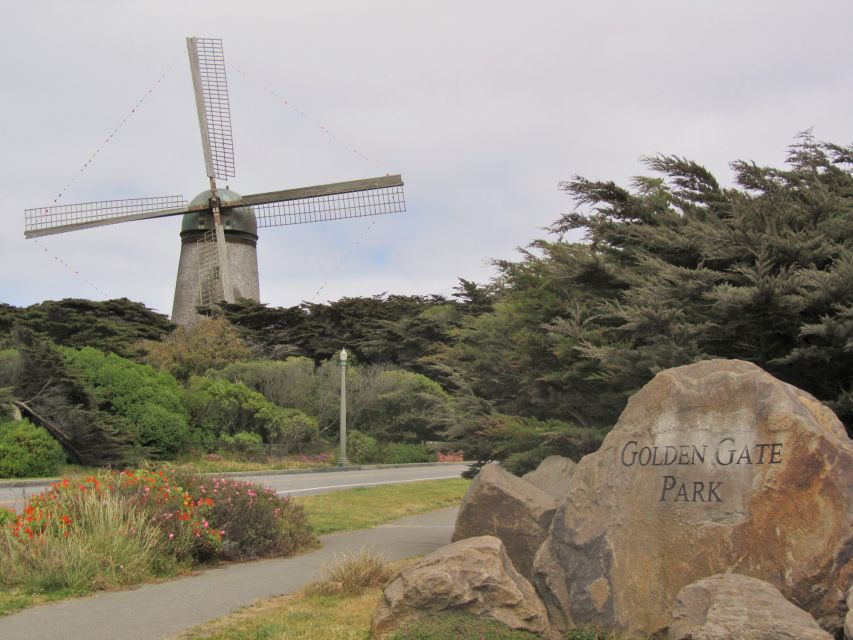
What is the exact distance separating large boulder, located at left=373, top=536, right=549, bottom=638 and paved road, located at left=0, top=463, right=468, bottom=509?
475 inches

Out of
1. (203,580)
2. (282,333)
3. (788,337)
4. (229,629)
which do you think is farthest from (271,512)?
(282,333)

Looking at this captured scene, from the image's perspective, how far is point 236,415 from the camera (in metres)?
31.5

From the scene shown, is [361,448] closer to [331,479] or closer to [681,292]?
[331,479]

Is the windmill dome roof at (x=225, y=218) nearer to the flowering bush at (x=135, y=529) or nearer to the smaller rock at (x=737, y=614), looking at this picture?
the flowering bush at (x=135, y=529)

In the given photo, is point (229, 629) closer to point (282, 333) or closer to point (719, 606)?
point (719, 606)

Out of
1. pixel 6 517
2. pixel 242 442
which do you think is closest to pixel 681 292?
pixel 6 517

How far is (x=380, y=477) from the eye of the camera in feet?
90.5

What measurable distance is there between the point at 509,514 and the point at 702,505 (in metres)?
2.50

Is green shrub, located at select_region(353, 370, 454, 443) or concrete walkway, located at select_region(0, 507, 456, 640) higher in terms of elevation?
green shrub, located at select_region(353, 370, 454, 443)

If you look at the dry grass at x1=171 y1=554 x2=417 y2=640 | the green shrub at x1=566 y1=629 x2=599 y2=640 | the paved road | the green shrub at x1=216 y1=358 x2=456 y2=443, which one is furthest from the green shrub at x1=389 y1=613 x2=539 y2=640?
the green shrub at x1=216 y1=358 x2=456 y2=443

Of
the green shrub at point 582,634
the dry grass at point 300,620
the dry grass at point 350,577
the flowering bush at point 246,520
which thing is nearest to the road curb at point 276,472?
the flowering bush at point 246,520

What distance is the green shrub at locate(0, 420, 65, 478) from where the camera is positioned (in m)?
21.9

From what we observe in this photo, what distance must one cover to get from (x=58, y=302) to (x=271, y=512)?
117 feet

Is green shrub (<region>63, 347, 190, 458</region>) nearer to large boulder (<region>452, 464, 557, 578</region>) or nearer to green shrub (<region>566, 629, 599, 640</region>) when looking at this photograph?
large boulder (<region>452, 464, 557, 578</region>)
